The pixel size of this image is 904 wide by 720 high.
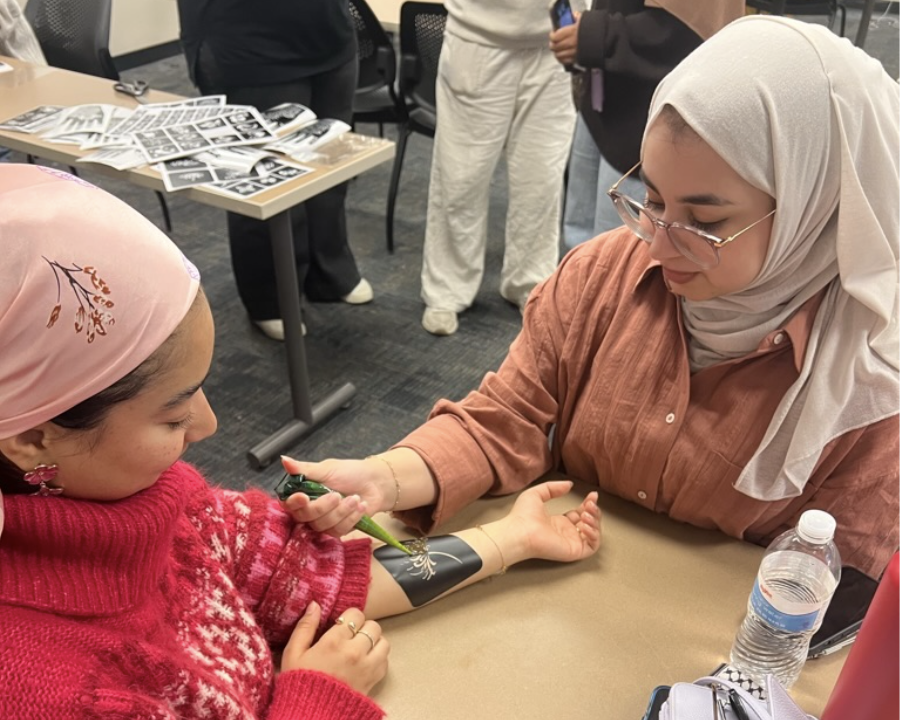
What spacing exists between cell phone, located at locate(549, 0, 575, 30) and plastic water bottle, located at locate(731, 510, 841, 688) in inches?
66.8

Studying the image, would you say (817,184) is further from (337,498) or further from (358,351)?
(358,351)

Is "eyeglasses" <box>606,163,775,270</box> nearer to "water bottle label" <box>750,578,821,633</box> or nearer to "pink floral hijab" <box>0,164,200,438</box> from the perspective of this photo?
"water bottle label" <box>750,578,821,633</box>

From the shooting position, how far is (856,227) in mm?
974

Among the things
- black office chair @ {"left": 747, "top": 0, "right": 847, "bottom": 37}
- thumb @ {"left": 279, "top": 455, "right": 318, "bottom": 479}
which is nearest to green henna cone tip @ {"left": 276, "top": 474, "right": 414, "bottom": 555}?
thumb @ {"left": 279, "top": 455, "right": 318, "bottom": 479}

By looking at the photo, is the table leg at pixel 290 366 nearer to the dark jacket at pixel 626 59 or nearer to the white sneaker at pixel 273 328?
the white sneaker at pixel 273 328

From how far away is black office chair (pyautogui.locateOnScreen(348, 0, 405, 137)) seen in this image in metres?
3.28

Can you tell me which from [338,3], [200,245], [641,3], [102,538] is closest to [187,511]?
[102,538]

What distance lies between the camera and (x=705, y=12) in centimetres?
181

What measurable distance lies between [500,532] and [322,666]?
289 millimetres

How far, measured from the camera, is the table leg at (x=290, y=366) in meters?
2.25

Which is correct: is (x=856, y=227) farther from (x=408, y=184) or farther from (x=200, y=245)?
(x=408, y=184)

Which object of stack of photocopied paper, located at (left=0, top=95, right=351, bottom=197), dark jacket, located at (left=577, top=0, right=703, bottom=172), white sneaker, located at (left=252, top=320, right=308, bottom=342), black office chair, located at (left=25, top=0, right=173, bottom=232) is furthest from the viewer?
black office chair, located at (left=25, top=0, right=173, bottom=232)

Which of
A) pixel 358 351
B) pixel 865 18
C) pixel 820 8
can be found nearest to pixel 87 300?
pixel 358 351

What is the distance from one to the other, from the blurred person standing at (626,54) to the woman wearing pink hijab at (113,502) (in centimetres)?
140
